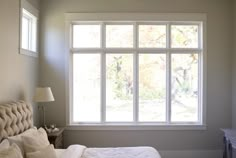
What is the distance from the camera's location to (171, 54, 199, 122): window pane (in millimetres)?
5688

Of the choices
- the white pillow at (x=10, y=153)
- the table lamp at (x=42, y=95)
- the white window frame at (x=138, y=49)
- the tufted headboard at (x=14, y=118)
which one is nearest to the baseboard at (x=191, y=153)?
the white window frame at (x=138, y=49)

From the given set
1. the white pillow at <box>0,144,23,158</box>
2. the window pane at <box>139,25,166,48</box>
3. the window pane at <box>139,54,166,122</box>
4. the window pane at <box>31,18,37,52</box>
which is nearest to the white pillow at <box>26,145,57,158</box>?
the white pillow at <box>0,144,23,158</box>

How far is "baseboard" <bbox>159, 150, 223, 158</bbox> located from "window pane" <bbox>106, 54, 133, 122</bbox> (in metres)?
0.91

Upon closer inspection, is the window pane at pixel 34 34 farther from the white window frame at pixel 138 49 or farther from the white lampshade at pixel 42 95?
the white lampshade at pixel 42 95

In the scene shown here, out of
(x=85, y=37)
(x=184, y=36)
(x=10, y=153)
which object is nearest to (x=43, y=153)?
(x=10, y=153)

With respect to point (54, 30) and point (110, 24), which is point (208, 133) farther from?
point (54, 30)

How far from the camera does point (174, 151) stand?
5.62 meters

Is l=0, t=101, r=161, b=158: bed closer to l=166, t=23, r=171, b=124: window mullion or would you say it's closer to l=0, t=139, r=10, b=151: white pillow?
l=0, t=139, r=10, b=151: white pillow

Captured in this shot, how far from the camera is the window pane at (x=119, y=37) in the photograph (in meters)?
5.65

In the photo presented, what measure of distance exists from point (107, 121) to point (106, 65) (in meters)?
1.04

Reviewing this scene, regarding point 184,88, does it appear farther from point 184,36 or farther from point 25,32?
point 25,32

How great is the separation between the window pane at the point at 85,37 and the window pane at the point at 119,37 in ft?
0.62

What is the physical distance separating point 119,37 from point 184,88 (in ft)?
5.05

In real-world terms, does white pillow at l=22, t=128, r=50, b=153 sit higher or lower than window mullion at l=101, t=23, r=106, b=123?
lower
